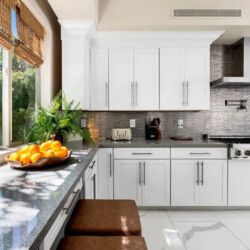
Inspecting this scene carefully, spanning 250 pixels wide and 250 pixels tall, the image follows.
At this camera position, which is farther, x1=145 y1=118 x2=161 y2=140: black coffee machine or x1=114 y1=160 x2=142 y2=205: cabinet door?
x1=145 y1=118 x2=161 y2=140: black coffee machine

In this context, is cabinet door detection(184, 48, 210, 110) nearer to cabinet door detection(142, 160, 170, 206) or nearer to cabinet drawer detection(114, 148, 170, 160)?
cabinet drawer detection(114, 148, 170, 160)

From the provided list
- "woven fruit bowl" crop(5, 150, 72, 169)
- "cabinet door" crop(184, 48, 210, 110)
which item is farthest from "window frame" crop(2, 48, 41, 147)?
"cabinet door" crop(184, 48, 210, 110)

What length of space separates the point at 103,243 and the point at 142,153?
2085mm

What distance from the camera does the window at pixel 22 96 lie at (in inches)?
103

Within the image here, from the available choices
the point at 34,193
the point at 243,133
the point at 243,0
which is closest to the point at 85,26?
the point at 243,0

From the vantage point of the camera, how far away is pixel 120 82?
3551 millimetres

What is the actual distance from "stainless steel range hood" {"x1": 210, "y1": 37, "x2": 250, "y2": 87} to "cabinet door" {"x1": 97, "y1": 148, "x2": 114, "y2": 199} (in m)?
1.74

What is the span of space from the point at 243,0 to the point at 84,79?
7.33 ft

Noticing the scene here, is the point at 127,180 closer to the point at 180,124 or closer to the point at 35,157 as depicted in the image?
the point at 180,124

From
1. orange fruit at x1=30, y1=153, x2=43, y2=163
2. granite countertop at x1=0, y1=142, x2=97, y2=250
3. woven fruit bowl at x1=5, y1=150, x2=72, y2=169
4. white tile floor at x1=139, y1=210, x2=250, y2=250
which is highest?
orange fruit at x1=30, y1=153, x2=43, y2=163

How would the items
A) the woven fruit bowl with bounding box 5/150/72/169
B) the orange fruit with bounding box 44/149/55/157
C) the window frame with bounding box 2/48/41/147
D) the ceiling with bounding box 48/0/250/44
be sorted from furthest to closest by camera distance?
the ceiling with bounding box 48/0/250/44, the window frame with bounding box 2/48/41/147, the orange fruit with bounding box 44/149/55/157, the woven fruit bowl with bounding box 5/150/72/169

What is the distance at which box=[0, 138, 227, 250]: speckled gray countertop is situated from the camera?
2.56 feet

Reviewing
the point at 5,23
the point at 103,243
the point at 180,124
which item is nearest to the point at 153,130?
the point at 180,124

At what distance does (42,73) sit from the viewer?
129 inches
